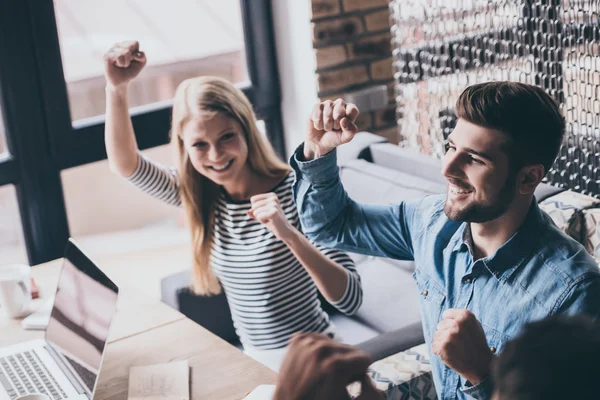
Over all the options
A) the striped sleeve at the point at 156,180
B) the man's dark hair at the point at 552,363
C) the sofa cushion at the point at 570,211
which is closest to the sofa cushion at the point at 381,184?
the sofa cushion at the point at 570,211

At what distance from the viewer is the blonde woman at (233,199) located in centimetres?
221

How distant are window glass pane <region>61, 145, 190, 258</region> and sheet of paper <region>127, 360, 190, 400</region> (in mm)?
1313

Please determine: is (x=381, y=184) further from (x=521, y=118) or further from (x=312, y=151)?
(x=521, y=118)

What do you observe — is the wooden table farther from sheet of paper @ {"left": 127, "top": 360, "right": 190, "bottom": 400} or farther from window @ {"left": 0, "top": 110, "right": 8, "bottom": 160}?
window @ {"left": 0, "top": 110, "right": 8, "bottom": 160}

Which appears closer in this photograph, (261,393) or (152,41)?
(261,393)

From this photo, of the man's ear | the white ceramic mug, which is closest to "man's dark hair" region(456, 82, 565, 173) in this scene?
the man's ear

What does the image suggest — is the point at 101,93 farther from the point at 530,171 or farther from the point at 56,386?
the point at 530,171

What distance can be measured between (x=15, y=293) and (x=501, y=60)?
5.73 feet

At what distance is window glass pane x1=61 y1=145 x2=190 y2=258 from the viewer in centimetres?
308

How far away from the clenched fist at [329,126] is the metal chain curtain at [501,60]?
42.2 inches

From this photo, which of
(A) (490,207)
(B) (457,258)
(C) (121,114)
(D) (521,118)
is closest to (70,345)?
(C) (121,114)

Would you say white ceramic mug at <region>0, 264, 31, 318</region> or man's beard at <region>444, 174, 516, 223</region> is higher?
man's beard at <region>444, 174, 516, 223</region>

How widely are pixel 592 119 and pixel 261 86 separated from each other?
4.64 ft

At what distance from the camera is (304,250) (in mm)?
1952
